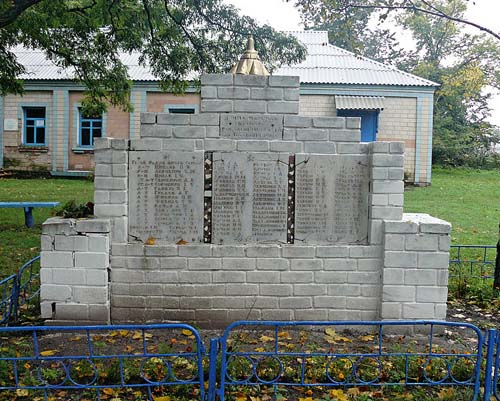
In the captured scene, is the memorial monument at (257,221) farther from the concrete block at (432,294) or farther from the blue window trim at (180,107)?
the blue window trim at (180,107)

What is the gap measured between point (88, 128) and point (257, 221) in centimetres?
1577

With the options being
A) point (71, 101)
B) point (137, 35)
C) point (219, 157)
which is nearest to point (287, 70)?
point (71, 101)

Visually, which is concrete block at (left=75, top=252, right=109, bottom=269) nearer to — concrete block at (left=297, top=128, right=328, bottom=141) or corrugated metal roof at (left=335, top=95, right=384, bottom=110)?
concrete block at (left=297, top=128, right=328, bottom=141)

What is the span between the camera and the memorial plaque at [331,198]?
608cm

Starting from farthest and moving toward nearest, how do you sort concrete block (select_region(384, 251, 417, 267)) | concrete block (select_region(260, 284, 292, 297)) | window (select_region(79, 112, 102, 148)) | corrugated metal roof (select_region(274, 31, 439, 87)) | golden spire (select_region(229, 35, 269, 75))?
window (select_region(79, 112, 102, 148)) → corrugated metal roof (select_region(274, 31, 439, 87)) → golden spire (select_region(229, 35, 269, 75)) → concrete block (select_region(260, 284, 292, 297)) → concrete block (select_region(384, 251, 417, 267))

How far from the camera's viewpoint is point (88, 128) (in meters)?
20.5

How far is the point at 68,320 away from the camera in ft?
19.5

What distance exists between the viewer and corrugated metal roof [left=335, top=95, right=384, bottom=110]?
1892 centimetres

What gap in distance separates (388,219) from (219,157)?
1.90m

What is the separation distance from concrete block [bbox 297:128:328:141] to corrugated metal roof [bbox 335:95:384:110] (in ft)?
43.2

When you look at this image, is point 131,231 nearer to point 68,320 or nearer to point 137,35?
point 68,320

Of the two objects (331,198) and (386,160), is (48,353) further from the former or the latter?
(386,160)

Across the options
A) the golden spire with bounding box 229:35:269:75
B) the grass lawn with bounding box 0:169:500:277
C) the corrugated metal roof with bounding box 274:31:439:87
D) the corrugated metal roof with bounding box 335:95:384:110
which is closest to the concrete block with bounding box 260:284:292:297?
the golden spire with bounding box 229:35:269:75

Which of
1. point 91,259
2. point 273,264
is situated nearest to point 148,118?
point 91,259
